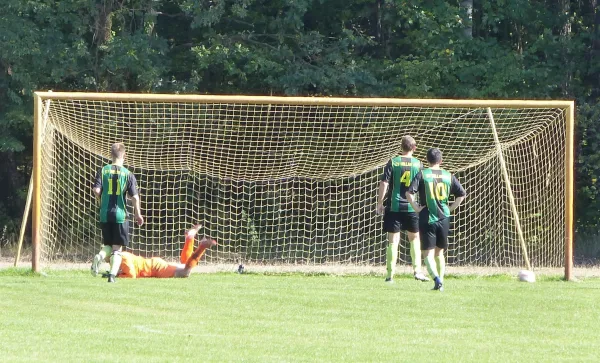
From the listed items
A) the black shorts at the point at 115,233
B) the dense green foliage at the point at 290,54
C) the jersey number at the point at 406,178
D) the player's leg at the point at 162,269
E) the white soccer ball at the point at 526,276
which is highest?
the dense green foliage at the point at 290,54

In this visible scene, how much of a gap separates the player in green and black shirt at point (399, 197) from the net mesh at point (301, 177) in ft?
13.3

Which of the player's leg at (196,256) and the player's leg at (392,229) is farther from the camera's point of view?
the player's leg at (196,256)

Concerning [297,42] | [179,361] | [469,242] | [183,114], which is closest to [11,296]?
[179,361]

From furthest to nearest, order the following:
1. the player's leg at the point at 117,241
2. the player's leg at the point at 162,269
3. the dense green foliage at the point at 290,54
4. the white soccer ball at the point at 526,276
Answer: the dense green foliage at the point at 290,54 → the white soccer ball at the point at 526,276 → the player's leg at the point at 162,269 → the player's leg at the point at 117,241

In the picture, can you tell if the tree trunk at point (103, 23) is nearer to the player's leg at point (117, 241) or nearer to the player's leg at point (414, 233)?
the player's leg at point (117, 241)

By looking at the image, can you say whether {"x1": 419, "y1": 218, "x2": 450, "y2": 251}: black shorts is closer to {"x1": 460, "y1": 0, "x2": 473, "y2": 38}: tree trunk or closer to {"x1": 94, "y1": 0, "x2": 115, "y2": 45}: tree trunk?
{"x1": 460, "y1": 0, "x2": 473, "y2": 38}: tree trunk

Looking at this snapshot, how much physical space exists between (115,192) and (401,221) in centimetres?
342

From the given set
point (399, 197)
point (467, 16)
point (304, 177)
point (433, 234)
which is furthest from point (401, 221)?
point (467, 16)

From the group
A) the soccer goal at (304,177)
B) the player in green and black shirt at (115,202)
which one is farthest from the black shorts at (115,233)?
the soccer goal at (304,177)

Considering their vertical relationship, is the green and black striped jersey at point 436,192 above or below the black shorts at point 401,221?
above

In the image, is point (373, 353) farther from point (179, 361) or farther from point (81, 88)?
point (81, 88)

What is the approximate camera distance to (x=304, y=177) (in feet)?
64.2

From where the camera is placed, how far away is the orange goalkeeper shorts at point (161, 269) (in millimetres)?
15023

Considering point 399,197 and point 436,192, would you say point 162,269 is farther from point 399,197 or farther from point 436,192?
point 436,192
